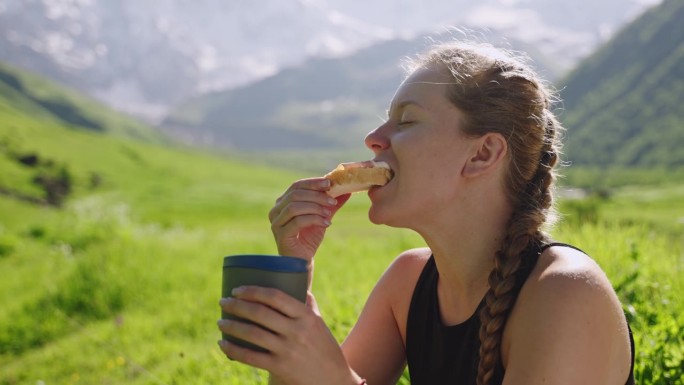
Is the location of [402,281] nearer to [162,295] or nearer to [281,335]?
[281,335]

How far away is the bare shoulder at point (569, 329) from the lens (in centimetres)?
216

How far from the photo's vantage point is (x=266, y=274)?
6.91ft

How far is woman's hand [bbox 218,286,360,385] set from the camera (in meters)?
2.10

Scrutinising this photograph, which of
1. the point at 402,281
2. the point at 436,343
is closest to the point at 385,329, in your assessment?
the point at 402,281

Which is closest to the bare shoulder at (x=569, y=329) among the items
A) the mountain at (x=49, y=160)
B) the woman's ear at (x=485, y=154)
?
the woman's ear at (x=485, y=154)

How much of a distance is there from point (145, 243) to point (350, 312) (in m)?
9.60

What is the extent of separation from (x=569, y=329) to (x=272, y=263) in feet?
3.13

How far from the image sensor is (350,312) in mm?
5957

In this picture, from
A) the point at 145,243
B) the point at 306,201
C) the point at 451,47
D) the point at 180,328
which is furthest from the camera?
the point at 145,243

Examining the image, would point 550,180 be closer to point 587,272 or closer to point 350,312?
point 587,272

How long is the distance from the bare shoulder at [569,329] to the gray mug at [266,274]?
0.75 meters

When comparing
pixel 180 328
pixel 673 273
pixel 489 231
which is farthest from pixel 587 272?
pixel 180 328

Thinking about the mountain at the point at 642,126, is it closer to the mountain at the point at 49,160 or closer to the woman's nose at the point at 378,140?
the mountain at the point at 49,160

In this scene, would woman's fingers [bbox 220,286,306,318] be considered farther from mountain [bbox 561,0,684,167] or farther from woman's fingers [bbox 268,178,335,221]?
mountain [bbox 561,0,684,167]
